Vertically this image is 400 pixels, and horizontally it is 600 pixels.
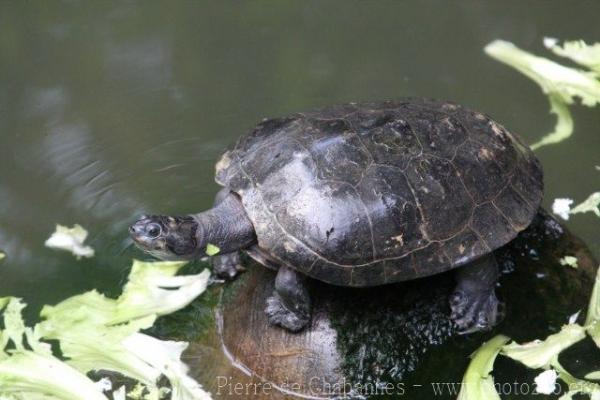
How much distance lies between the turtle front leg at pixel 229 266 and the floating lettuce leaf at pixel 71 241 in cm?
118

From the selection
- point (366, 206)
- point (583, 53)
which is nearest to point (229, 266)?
point (366, 206)

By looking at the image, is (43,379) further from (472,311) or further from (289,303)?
(472,311)

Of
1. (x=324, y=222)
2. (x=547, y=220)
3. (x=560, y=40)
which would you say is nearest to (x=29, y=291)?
(x=324, y=222)

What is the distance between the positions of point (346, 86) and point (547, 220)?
7.73ft

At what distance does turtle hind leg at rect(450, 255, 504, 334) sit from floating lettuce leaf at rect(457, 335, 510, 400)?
14 cm

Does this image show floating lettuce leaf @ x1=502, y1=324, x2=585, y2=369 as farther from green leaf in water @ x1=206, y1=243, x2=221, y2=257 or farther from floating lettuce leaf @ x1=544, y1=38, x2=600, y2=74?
floating lettuce leaf @ x1=544, y1=38, x2=600, y2=74

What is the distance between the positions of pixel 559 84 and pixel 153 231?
3.70m

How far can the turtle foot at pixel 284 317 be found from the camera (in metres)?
3.48

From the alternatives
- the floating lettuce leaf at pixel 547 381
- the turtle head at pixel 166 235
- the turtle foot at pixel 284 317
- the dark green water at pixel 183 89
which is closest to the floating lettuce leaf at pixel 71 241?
the dark green water at pixel 183 89

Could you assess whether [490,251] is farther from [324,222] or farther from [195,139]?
[195,139]

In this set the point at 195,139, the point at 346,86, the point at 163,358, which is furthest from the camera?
the point at 346,86

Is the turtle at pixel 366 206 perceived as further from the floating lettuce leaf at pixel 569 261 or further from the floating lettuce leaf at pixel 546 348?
the floating lettuce leaf at pixel 569 261

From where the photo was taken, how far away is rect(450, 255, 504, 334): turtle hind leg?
12.0ft

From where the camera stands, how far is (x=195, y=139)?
5.54 metres
